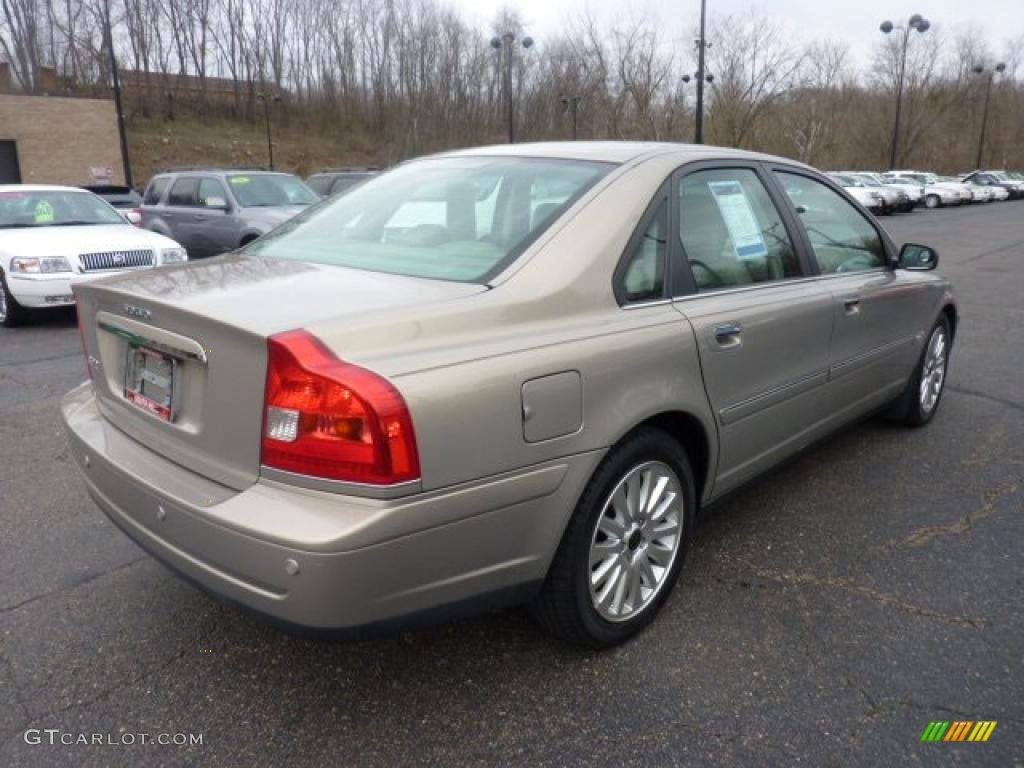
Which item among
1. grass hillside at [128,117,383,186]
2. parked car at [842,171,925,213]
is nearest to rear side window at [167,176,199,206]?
parked car at [842,171,925,213]

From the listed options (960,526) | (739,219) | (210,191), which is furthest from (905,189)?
(739,219)

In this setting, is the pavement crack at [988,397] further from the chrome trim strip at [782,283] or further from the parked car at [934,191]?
the parked car at [934,191]

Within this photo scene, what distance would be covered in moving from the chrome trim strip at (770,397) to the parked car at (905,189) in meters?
32.4

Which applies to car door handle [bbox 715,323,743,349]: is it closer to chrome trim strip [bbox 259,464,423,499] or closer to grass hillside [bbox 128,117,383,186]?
chrome trim strip [bbox 259,464,423,499]

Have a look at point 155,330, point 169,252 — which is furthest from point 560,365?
point 169,252

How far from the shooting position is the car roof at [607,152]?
2934mm

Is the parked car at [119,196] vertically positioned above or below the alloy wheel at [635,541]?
above

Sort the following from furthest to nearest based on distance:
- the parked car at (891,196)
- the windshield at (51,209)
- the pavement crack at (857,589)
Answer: the parked car at (891,196), the windshield at (51,209), the pavement crack at (857,589)

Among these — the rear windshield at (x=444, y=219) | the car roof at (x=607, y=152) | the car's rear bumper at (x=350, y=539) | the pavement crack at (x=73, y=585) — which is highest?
the car roof at (x=607, y=152)

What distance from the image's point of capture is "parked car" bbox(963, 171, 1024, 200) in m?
45.4

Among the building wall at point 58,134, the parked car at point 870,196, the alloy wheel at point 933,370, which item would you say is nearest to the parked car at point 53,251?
the alloy wheel at point 933,370

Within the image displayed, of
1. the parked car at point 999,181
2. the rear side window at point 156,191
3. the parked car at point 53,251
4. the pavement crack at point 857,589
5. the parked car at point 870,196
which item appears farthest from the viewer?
the parked car at point 999,181

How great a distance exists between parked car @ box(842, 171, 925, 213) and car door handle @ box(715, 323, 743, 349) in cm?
3308

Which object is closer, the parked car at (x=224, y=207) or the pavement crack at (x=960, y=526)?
the pavement crack at (x=960, y=526)
